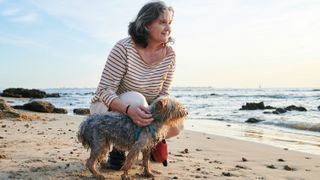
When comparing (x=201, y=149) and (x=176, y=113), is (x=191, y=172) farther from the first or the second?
(x=201, y=149)

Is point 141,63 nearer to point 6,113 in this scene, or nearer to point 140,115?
point 140,115

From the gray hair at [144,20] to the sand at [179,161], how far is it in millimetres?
1777

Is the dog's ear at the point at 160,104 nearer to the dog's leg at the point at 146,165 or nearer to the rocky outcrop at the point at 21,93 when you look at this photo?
the dog's leg at the point at 146,165

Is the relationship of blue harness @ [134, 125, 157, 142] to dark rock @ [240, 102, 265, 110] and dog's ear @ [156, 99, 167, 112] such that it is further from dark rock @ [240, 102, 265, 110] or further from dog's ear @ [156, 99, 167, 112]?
dark rock @ [240, 102, 265, 110]

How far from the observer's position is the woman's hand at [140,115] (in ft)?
15.5

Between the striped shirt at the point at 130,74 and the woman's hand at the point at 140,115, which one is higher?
the striped shirt at the point at 130,74

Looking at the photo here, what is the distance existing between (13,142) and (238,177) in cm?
419

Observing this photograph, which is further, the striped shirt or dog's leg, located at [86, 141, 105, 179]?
the striped shirt

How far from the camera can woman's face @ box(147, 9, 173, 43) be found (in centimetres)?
531

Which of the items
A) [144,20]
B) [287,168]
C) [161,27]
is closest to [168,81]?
[161,27]

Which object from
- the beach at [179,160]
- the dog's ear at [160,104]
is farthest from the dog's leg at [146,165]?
the dog's ear at [160,104]

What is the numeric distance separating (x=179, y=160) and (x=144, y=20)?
233 centimetres

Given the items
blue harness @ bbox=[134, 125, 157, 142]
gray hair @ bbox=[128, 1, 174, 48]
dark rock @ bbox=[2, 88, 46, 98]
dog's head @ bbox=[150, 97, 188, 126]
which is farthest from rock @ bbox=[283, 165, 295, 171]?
dark rock @ bbox=[2, 88, 46, 98]

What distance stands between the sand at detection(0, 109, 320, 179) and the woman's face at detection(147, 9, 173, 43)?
71.2 inches
